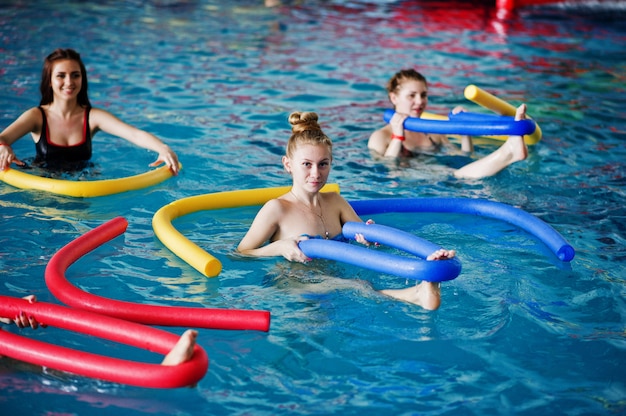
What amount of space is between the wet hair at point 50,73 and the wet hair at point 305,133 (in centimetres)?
251

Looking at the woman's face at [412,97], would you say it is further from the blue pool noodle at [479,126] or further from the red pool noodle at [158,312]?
the red pool noodle at [158,312]

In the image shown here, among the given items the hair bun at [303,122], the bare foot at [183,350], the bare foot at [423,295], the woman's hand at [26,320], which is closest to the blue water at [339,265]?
the bare foot at [423,295]

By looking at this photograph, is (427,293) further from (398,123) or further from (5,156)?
(5,156)

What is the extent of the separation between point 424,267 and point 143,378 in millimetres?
1512

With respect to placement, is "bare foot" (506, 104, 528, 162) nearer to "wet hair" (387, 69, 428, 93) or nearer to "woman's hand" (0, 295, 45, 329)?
"wet hair" (387, 69, 428, 93)

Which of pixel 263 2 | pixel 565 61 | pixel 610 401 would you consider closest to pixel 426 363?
pixel 610 401

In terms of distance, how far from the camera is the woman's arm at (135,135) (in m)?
6.53

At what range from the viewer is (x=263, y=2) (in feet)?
53.8

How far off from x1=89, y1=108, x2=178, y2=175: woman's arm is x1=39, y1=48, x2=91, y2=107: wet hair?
154mm

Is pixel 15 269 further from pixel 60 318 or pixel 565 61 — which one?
pixel 565 61

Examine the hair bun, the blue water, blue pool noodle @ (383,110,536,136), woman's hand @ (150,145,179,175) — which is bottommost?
the blue water

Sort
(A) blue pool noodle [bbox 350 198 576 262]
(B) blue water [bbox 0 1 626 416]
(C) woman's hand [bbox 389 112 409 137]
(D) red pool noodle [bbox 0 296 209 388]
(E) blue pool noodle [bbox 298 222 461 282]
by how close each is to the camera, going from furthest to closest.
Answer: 1. (C) woman's hand [bbox 389 112 409 137]
2. (A) blue pool noodle [bbox 350 198 576 262]
3. (E) blue pool noodle [bbox 298 222 461 282]
4. (B) blue water [bbox 0 1 626 416]
5. (D) red pool noodle [bbox 0 296 209 388]

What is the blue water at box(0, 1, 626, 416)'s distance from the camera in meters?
3.85

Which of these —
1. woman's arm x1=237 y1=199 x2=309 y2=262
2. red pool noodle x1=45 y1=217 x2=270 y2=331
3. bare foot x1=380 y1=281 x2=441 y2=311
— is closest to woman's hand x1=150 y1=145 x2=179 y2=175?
woman's arm x1=237 y1=199 x2=309 y2=262
